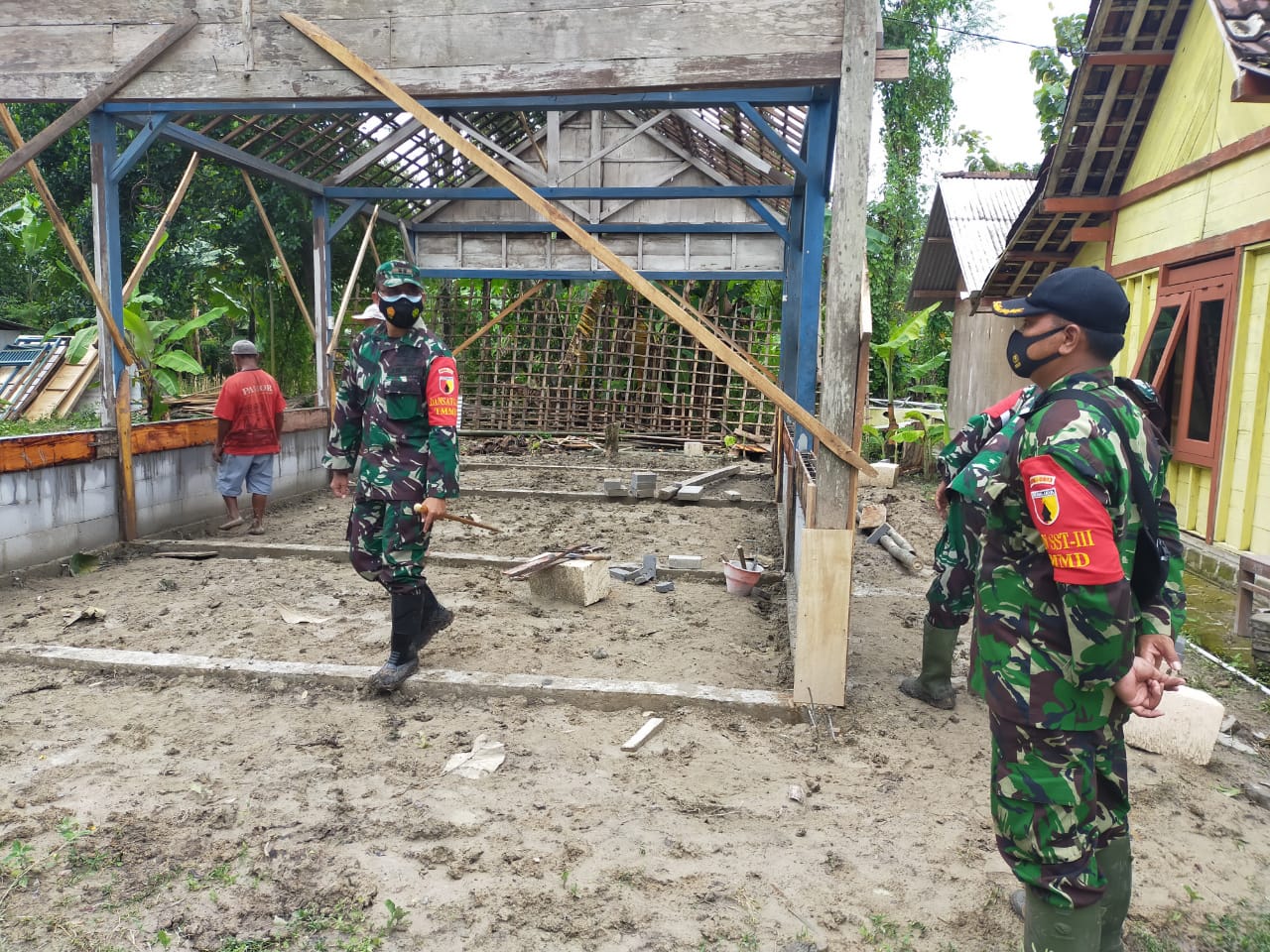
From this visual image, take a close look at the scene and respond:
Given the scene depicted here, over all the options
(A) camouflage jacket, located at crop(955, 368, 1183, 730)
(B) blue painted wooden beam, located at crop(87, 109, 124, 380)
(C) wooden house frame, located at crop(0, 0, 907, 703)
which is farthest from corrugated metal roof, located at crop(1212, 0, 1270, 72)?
(B) blue painted wooden beam, located at crop(87, 109, 124, 380)

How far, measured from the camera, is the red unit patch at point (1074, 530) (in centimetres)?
180

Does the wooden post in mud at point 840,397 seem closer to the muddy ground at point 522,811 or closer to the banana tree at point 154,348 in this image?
the muddy ground at point 522,811

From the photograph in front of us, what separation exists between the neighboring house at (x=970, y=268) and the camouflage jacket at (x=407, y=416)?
22.6 ft

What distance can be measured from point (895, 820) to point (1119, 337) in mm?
1812

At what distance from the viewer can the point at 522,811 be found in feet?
9.85

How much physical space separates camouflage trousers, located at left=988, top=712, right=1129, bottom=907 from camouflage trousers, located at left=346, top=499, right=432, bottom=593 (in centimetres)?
270

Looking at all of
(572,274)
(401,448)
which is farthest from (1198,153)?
(572,274)

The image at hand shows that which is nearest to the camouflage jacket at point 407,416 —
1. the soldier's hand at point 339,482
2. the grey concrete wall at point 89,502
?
the soldier's hand at point 339,482

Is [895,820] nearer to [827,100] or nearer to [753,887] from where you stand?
[753,887]

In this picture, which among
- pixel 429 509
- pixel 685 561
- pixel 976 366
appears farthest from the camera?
pixel 976 366

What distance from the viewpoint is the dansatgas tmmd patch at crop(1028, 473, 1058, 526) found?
6.02 ft

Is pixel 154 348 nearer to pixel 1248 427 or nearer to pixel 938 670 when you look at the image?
pixel 938 670

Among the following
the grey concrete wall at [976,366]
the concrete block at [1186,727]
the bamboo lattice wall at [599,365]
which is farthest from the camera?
the bamboo lattice wall at [599,365]

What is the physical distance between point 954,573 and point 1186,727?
104 centimetres
